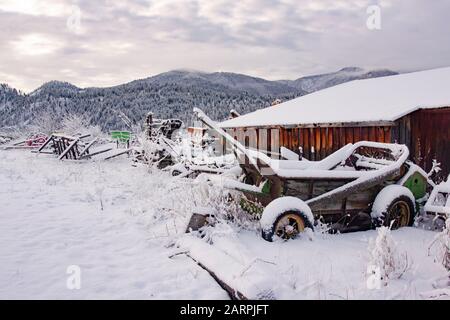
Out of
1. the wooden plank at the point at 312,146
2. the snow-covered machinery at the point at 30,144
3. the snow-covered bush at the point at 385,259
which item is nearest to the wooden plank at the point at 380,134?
the wooden plank at the point at 312,146

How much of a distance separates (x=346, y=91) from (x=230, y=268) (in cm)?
1482

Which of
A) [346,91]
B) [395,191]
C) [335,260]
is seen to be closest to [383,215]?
[395,191]

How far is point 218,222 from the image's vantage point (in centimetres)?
598

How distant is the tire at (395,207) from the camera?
615cm

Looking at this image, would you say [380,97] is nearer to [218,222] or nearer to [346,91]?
[346,91]

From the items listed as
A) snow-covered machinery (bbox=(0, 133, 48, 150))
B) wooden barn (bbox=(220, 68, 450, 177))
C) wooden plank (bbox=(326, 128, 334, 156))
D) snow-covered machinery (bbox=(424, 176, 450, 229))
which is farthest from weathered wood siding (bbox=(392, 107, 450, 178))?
snow-covered machinery (bbox=(0, 133, 48, 150))

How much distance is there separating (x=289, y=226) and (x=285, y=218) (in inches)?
4.8

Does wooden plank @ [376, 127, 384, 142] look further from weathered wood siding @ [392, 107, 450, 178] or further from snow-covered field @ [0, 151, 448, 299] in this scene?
snow-covered field @ [0, 151, 448, 299]

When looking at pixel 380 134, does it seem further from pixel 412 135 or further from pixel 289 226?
pixel 289 226

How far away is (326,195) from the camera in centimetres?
595

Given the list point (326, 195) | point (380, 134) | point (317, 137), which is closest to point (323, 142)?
point (317, 137)
